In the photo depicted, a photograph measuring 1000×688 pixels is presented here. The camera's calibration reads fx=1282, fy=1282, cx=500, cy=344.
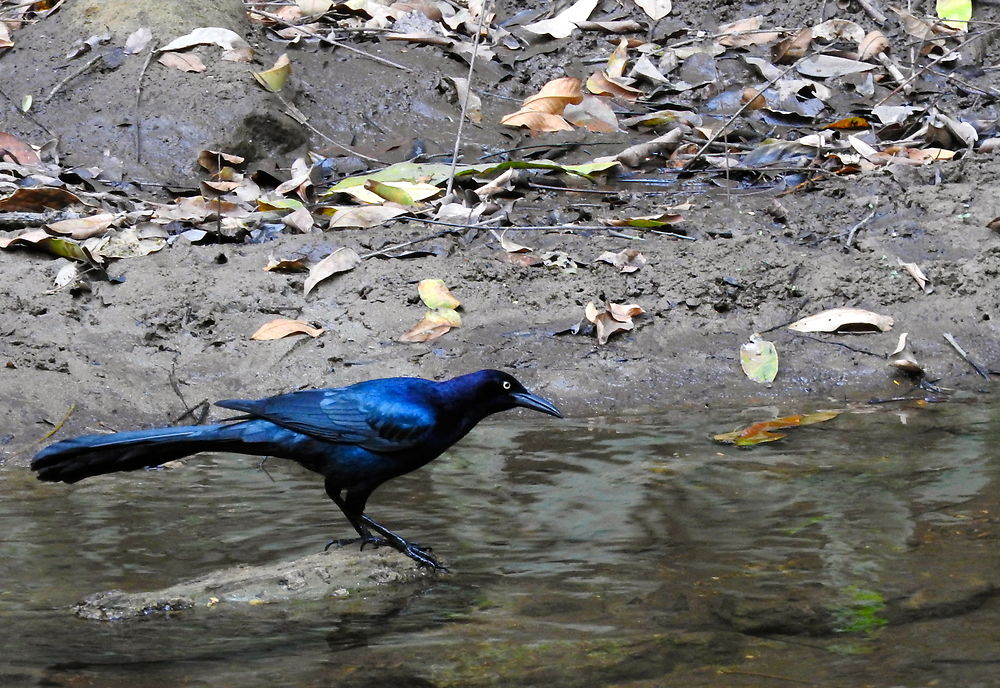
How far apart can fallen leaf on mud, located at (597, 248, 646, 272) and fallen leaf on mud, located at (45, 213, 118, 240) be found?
267cm

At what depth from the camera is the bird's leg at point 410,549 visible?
4141 mm

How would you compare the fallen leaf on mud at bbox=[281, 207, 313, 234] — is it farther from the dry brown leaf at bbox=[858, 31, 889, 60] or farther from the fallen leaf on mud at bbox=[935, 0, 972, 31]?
the fallen leaf on mud at bbox=[935, 0, 972, 31]

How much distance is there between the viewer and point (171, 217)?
709 cm

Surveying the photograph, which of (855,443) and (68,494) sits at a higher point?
(68,494)

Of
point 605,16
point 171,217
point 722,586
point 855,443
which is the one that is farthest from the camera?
point 605,16

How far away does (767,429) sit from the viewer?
17.9ft

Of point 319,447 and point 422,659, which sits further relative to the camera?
Answer: point 319,447

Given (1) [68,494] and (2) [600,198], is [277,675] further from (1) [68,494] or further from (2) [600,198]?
(2) [600,198]

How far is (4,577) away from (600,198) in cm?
472

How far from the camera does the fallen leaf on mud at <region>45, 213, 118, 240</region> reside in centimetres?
677

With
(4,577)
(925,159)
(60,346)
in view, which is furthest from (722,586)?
(925,159)

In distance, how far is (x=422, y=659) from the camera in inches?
133

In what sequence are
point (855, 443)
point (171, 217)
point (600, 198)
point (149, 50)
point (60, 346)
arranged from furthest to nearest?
point (149, 50), point (600, 198), point (171, 217), point (60, 346), point (855, 443)

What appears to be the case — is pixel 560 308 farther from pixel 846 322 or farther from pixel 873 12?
pixel 873 12
